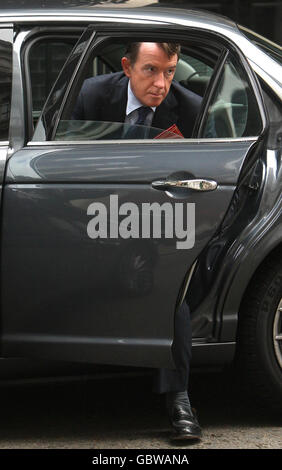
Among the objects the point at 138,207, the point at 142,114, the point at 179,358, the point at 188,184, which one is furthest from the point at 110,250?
the point at 142,114

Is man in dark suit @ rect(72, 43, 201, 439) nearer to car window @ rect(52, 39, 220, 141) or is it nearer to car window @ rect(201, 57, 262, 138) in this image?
car window @ rect(52, 39, 220, 141)

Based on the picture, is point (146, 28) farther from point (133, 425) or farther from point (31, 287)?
point (133, 425)

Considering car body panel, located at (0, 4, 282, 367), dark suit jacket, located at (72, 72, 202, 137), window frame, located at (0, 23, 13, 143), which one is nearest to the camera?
car body panel, located at (0, 4, 282, 367)

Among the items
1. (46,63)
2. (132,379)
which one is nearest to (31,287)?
(132,379)

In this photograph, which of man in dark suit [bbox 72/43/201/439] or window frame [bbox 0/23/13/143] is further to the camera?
man in dark suit [bbox 72/43/201/439]

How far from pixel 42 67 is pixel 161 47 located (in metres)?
0.76

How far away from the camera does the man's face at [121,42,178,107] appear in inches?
184

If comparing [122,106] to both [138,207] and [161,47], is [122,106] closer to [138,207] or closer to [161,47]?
[161,47]

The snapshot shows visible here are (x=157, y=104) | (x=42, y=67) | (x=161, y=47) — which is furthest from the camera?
(x=42, y=67)

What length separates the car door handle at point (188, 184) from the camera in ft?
14.3

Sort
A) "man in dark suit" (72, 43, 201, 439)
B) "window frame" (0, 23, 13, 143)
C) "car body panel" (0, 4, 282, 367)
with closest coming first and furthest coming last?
"car body panel" (0, 4, 282, 367) < "window frame" (0, 23, 13, 143) < "man in dark suit" (72, 43, 201, 439)

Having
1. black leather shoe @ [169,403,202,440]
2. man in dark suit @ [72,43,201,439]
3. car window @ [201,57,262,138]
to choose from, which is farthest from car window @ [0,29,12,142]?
black leather shoe @ [169,403,202,440]

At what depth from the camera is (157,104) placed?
15.6 ft

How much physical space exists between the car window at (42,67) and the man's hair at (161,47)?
0.23 metres
